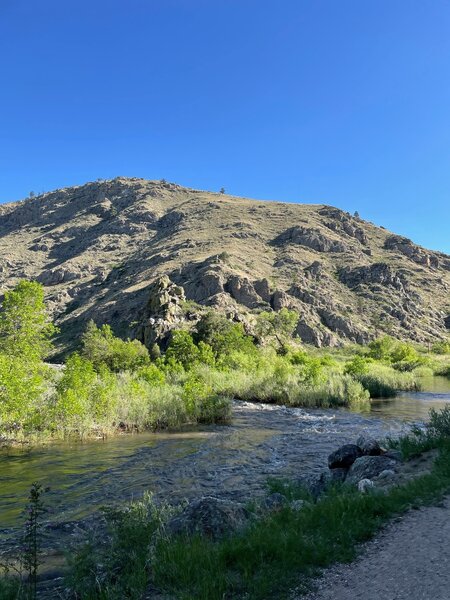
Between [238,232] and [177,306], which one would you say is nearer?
[177,306]

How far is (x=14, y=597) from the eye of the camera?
488cm

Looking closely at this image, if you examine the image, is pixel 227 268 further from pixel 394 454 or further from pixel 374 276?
pixel 394 454

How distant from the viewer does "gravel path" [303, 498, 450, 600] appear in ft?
13.9

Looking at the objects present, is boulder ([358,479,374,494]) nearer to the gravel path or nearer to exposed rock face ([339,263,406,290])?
the gravel path

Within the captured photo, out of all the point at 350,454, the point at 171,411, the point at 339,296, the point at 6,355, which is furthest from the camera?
the point at 339,296

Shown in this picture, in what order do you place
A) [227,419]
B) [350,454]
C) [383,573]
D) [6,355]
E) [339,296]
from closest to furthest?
[383,573] → [350,454] → [6,355] → [227,419] → [339,296]

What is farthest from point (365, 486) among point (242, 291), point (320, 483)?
point (242, 291)

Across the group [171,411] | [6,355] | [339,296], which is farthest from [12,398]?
[339,296]

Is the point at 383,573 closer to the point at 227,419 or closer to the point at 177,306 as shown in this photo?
the point at 227,419

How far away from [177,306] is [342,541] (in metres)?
56.6

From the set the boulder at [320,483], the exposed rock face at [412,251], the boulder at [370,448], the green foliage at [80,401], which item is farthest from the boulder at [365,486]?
the exposed rock face at [412,251]

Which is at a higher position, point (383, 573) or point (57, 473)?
point (383, 573)

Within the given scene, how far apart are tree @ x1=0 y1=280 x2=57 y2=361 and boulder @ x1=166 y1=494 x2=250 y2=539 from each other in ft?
35.7

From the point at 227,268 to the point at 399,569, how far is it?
87551mm
